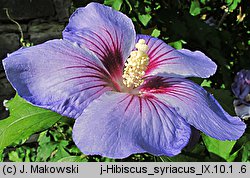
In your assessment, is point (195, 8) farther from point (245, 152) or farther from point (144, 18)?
point (245, 152)

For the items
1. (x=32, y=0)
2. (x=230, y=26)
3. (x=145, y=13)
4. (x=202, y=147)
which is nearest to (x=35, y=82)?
(x=202, y=147)

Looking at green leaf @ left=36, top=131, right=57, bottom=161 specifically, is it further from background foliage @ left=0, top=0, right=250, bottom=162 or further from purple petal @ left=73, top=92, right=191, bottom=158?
purple petal @ left=73, top=92, right=191, bottom=158

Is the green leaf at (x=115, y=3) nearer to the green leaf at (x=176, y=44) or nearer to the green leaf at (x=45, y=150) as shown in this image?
the green leaf at (x=176, y=44)

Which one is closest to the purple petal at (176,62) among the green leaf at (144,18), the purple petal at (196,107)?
the purple petal at (196,107)

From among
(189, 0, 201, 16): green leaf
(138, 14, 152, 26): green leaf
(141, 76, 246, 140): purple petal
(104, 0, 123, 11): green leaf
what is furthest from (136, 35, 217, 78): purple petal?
(189, 0, 201, 16): green leaf

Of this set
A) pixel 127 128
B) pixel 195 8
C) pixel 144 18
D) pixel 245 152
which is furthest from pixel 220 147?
pixel 195 8

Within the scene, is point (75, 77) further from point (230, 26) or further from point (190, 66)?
point (230, 26)
